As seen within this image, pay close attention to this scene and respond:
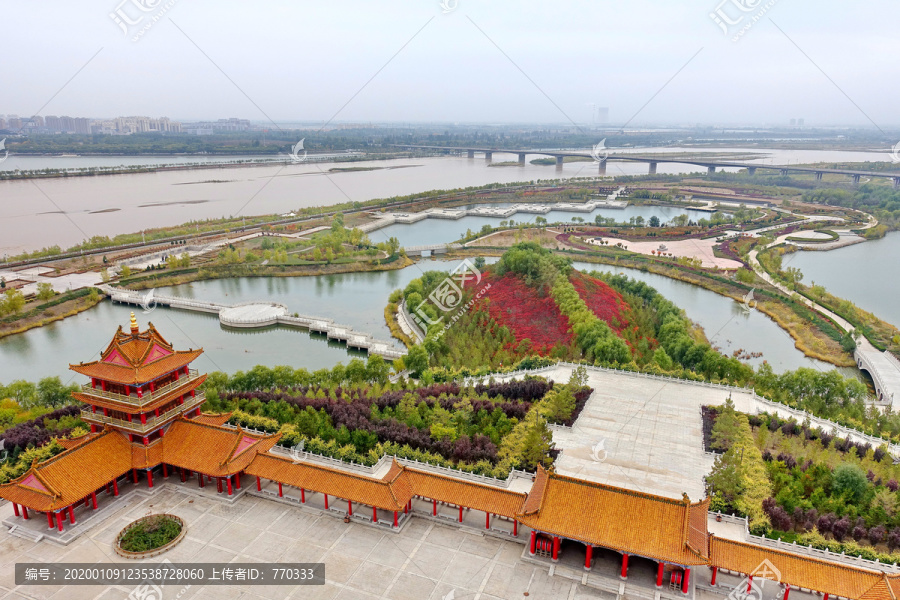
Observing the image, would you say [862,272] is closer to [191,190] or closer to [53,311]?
[53,311]

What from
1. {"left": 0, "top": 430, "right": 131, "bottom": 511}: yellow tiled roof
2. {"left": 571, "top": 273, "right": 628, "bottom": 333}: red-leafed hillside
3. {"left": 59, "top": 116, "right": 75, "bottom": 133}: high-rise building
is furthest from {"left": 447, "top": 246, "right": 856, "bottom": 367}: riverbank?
{"left": 59, "top": 116, "right": 75, "bottom": 133}: high-rise building

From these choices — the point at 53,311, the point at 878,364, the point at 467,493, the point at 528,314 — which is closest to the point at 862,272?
the point at 878,364

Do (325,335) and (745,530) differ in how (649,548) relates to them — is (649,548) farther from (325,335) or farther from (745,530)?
(325,335)

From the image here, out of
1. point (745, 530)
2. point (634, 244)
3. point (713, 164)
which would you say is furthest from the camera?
point (713, 164)

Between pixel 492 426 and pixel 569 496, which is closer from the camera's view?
pixel 569 496

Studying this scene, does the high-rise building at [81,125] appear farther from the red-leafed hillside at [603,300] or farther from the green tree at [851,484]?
the green tree at [851,484]

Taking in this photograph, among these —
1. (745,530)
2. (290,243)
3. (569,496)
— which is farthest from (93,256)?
(745,530)
